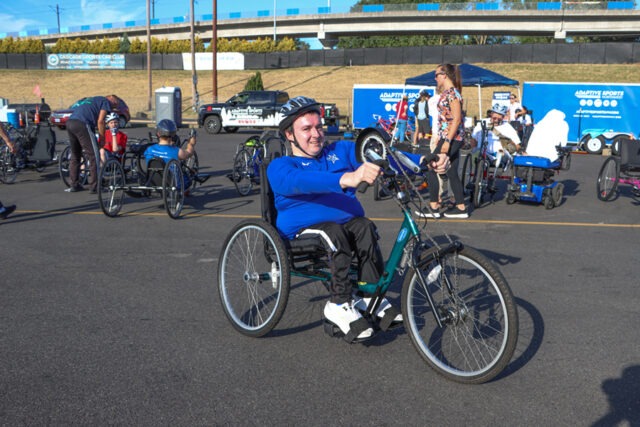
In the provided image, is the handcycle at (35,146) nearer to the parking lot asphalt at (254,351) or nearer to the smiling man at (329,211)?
the parking lot asphalt at (254,351)

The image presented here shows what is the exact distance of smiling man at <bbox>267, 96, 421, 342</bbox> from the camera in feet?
12.0

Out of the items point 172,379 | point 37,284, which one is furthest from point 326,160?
point 37,284

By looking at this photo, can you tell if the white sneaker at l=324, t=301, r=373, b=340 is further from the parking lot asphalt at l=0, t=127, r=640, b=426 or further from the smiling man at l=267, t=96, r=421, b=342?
the parking lot asphalt at l=0, t=127, r=640, b=426

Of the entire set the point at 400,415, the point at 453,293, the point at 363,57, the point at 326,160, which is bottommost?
the point at 400,415

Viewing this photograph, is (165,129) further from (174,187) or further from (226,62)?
(226,62)

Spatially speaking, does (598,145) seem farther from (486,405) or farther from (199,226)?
(486,405)

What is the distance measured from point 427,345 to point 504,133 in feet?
20.9

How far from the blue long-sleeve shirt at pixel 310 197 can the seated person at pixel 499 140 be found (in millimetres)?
5645

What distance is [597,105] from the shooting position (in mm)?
21906

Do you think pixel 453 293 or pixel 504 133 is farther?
pixel 504 133

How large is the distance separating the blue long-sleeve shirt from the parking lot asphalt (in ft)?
2.71

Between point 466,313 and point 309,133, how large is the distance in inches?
58.6

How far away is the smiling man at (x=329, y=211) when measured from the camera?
3.67 m

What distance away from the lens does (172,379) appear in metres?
3.47
